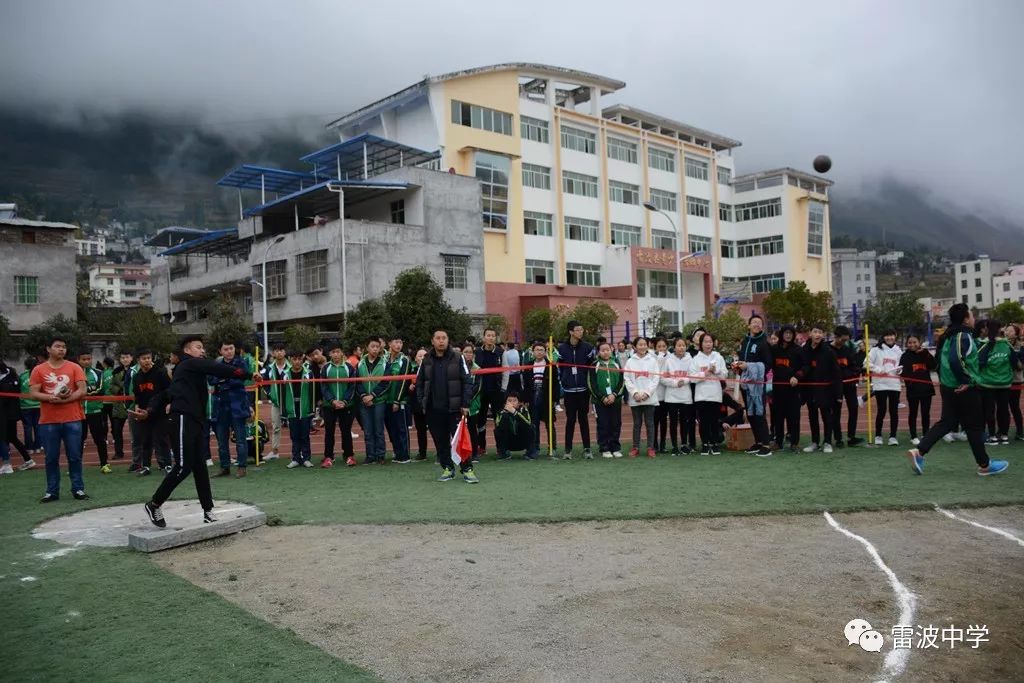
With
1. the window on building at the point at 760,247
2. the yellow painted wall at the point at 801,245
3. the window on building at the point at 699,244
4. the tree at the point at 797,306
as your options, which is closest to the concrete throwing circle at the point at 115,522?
the tree at the point at 797,306

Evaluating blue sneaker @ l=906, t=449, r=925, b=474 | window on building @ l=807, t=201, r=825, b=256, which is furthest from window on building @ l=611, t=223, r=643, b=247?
blue sneaker @ l=906, t=449, r=925, b=474

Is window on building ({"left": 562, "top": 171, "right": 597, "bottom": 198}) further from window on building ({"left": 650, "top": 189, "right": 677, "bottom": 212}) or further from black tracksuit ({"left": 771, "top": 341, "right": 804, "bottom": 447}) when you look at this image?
black tracksuit ({"left": 771, "top": 341, "right": 804, "bottom": 447})

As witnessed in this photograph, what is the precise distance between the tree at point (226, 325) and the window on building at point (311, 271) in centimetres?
381

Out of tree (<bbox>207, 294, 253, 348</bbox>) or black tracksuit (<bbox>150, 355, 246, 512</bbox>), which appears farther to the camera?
tree (<bbox>207, 294, 253, 348</bbox>)

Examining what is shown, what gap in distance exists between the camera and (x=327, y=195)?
141 ft

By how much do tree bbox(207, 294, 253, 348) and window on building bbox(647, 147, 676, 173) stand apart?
32.9 m

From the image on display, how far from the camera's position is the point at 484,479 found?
10422mm

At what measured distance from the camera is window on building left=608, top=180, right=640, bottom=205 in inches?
2229

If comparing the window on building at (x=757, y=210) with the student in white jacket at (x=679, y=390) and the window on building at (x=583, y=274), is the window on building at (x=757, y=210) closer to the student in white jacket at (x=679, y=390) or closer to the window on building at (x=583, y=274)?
the window on building at (x=583, y=274)

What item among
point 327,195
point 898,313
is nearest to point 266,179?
point 327,195

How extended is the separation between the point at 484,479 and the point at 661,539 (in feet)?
13.0

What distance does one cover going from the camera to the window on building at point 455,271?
143 feet

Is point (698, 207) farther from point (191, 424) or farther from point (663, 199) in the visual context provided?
point (191, 424)

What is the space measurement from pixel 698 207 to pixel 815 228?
13706mm
